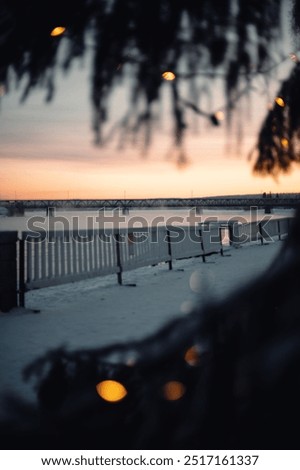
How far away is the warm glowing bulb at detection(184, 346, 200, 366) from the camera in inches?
32.4

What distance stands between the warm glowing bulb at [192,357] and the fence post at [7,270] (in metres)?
5.80

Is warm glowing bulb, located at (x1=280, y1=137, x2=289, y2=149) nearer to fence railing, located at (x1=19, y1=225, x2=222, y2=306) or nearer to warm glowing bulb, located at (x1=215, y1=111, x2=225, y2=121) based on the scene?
warm glowing bulb, located at (x1=215, y1=111, x2=225, y2=121)

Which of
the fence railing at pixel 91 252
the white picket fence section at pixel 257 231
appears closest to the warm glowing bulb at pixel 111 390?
the fence railing at pixel 91 252

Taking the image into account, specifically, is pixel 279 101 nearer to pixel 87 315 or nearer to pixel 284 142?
pixel 284 142

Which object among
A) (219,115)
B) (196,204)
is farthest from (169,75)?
(196,204)

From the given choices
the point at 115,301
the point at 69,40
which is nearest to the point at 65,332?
the point at 115,301

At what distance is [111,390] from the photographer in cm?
102

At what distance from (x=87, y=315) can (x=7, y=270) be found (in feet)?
5.34

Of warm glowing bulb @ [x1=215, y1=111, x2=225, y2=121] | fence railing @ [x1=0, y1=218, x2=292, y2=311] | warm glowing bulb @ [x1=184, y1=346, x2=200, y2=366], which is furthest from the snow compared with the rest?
warm glowing bulb @ [x1=184, y1=346, x2=200, y2=366]

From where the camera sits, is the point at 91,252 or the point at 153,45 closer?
the point at 153,45

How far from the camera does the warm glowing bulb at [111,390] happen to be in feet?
3.23

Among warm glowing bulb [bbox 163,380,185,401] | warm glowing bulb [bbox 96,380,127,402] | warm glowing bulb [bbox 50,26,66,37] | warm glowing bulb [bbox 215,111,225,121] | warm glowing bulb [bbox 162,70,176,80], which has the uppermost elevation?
warm glowing bulb [bbox 50,26,66,37]

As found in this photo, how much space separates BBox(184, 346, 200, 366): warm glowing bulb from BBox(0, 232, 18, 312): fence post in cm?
580

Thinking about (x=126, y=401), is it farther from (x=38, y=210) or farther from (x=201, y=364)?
(x=38, y=210)
